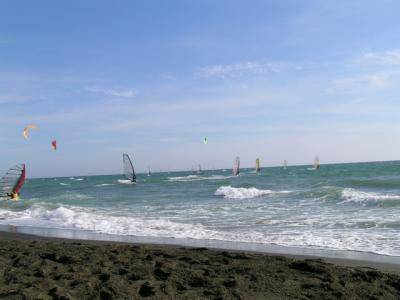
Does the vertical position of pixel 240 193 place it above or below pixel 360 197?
below

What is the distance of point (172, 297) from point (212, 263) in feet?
5.93

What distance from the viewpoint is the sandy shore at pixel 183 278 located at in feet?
16.5

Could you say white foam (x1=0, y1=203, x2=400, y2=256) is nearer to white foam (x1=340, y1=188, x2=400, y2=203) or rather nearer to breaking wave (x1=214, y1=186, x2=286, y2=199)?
white foam (x1=340, y1=188, x2=400, y2=203)

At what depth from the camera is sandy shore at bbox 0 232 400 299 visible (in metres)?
5.04

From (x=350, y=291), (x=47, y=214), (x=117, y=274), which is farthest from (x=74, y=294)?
(x=47, y=214)

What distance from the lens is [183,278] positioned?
5707mm

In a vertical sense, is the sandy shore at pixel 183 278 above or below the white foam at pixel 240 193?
above

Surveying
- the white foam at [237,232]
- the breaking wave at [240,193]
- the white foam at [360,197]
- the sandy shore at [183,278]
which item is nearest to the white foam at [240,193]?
the breaking wave at [240,193]

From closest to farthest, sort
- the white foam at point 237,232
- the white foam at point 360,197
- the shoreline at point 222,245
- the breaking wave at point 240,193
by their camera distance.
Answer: the shoreline at point 222,245 → the white foam at point 237,232 → the white foam at point 360,197 → the breaking wave at point 240,193

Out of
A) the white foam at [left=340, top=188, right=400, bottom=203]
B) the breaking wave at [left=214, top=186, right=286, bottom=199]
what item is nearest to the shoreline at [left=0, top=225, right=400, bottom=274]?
the white foam at [left=340, top=188, right=400, bottom=203]

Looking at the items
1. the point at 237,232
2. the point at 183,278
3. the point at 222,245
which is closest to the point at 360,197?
the point at 237,232

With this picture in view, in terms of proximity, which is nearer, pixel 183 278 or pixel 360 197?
pixel 183 278

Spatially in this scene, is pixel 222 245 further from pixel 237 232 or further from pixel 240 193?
pixel 240 193

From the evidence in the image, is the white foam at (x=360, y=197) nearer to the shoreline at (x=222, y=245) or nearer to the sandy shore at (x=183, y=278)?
the shoreline at (x=222, y=245)
